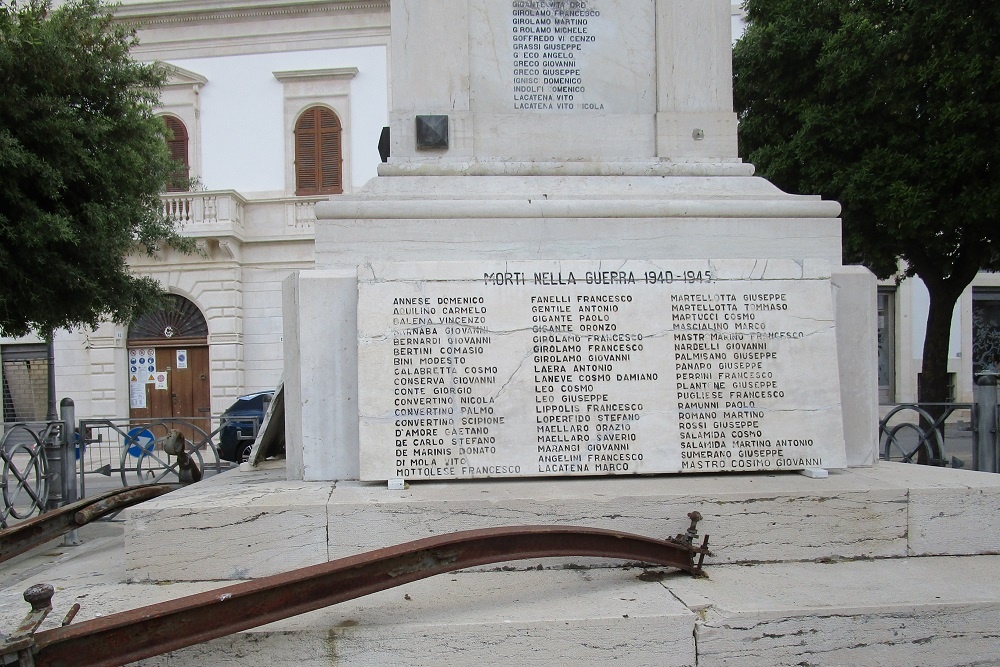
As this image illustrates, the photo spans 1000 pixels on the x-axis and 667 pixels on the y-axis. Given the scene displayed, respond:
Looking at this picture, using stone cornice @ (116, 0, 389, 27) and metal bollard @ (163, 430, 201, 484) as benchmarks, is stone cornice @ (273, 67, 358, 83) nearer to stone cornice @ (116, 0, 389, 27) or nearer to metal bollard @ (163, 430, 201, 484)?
stone cornice @ (116, 0, 389, 27)

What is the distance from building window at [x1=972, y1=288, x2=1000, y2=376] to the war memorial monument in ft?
67.1

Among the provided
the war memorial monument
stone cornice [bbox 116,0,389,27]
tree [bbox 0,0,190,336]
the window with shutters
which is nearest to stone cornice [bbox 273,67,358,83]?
the window with shutters

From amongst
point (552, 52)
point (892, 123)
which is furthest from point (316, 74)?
point (552, 52)

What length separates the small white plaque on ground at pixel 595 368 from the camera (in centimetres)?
329

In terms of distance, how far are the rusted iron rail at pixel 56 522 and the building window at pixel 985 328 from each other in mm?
22980

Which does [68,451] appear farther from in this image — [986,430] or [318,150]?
[318,150]

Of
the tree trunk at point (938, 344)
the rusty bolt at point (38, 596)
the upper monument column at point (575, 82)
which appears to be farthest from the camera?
the tree trunk at point (938, 344)

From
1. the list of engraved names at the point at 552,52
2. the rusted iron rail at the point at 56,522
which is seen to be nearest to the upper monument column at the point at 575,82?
the list of engraved names at the point at 552,52

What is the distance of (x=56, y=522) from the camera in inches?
132

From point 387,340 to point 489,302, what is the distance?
0.54 m

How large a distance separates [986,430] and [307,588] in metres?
7.43

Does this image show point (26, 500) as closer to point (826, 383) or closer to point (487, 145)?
point (487, 145)

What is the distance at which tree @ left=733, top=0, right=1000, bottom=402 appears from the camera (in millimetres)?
8695

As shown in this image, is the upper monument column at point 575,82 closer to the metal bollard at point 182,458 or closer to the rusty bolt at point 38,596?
the metal bollard at point 182,458
